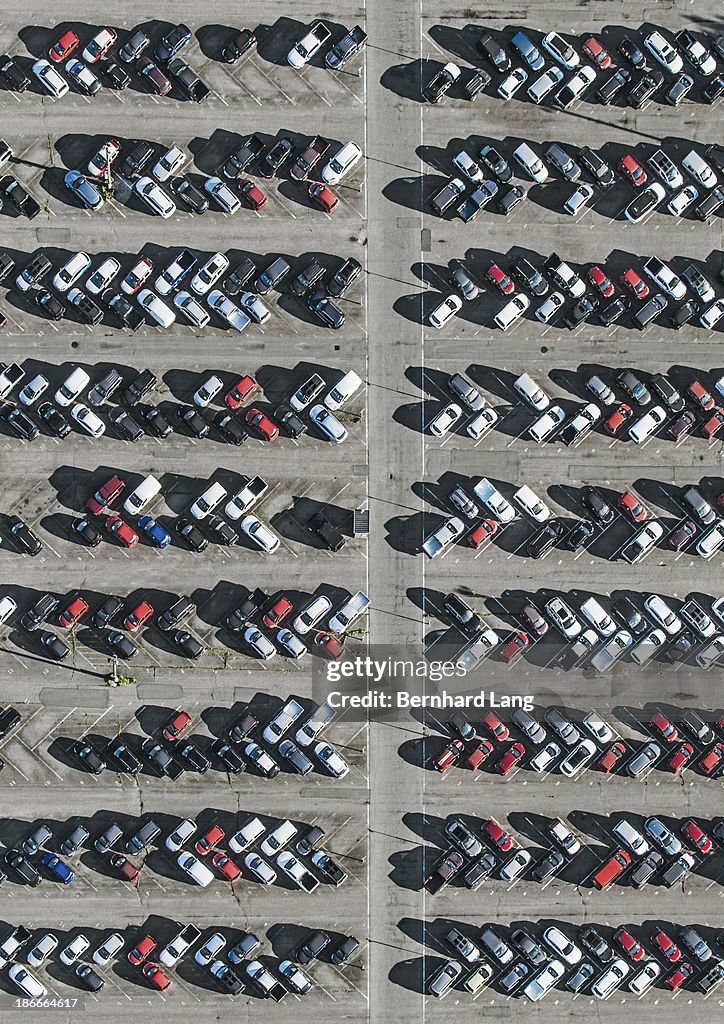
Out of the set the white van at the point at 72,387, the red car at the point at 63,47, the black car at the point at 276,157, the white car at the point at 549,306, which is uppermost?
the red car at the point at 63,47

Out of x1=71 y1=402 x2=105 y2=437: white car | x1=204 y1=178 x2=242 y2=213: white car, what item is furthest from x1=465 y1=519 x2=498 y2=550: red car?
x1=204 y1=178 x2=242 y2=213: white car

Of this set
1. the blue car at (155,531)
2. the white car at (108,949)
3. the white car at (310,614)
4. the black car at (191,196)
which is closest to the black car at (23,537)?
the blue car at (155,531)

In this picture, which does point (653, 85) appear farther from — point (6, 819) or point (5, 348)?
point (6, 819)

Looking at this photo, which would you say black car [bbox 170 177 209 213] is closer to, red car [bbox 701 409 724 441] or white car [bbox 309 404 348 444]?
white car [bbox 309 404 348 444]

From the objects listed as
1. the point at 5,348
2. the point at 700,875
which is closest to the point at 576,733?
the point at 700,875

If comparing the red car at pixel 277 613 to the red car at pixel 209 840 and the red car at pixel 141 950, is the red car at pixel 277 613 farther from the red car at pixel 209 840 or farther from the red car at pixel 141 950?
the red car at pixel 141 950

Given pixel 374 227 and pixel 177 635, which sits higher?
pixel 374 227

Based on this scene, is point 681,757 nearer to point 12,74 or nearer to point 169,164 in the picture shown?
point 169,164
